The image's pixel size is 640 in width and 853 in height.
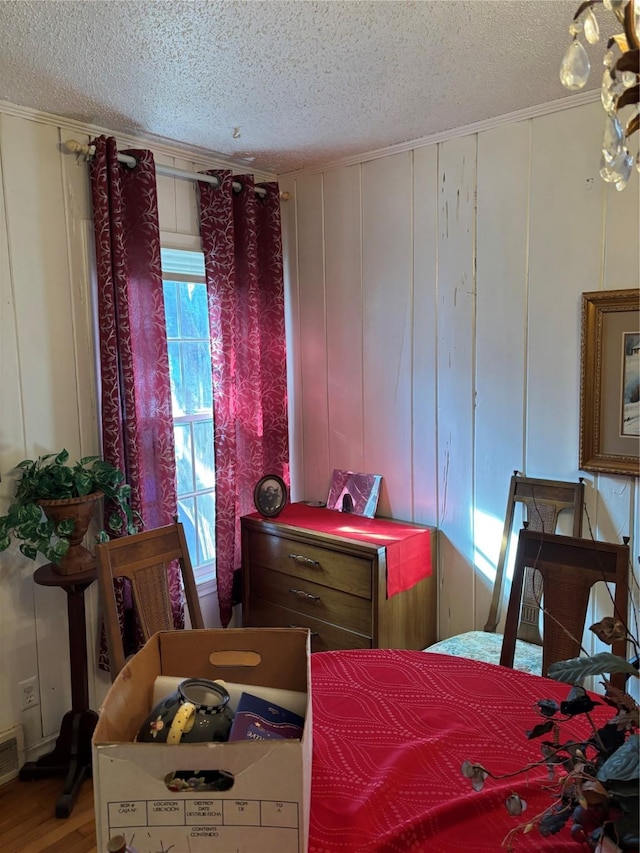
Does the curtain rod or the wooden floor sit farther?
the curtain rod

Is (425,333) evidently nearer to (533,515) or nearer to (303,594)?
(533,515)

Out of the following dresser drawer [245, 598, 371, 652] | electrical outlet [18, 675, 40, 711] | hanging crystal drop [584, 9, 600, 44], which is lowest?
electrical outlet [18, 675, 40, 711]

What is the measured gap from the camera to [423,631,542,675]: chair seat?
219 centimetres

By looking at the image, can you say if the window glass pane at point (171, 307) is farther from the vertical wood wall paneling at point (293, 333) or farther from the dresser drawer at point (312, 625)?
the dresser drawer at point (312, 625)

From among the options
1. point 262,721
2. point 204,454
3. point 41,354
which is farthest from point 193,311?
point 262,721

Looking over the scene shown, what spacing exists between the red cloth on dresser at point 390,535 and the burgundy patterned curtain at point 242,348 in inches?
8.8

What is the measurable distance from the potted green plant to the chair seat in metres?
1.31

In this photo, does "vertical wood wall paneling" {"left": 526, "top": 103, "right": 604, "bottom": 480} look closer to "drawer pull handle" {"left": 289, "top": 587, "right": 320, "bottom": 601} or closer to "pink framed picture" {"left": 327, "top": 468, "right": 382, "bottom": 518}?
"pink framed picture" {"left": 327, "top": 468, "right": 382, "bottom": 518}

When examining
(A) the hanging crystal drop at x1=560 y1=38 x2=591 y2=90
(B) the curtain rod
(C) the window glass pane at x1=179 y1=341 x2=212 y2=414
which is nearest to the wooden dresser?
(C) the window glass pane at x1=179 y1=341 x2=212 y2=414

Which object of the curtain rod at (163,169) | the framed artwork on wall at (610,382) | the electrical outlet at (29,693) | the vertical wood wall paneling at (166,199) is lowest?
the electrical outlet at (29,693)

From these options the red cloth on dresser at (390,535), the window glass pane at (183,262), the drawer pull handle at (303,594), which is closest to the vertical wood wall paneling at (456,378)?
the red cloth on dresser at (390,535)

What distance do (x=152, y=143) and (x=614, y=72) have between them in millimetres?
2109

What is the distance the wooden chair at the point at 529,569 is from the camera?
2.30 metres

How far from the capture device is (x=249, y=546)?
2.96 m
